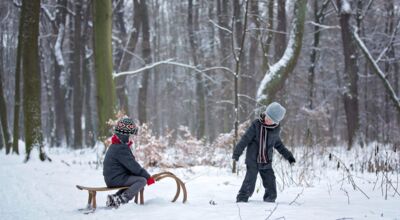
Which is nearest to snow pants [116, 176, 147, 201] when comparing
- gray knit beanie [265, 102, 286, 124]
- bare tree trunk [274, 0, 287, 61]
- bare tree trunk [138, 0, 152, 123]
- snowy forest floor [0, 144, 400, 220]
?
snowy forest floor [0, 144, 400, 220]

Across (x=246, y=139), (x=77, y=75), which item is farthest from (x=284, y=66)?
(x=77, y=75)

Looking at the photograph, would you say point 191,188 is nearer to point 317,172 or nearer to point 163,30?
point 317,172

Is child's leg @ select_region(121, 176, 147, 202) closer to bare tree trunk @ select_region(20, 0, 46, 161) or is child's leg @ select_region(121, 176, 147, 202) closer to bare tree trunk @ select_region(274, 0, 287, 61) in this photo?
bare tree trunk @ select_region(20, 0, 46, 161)

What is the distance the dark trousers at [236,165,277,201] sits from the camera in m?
6.15

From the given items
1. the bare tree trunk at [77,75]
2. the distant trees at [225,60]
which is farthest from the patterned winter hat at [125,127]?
the bare tree trunk at [77,75]

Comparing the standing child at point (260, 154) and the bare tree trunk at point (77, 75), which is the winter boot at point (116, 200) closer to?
the standing child at point (260, 154)

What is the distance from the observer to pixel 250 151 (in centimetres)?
625

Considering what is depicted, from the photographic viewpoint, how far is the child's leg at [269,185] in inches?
243

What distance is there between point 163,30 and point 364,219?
3577 centimetres

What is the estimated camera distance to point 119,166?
5.89m

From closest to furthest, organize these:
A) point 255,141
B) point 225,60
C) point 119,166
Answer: point 119,166
point 255,141
point 225,60

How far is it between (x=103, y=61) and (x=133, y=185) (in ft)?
25.7

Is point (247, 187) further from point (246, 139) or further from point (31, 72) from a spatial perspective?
point (31, 72)

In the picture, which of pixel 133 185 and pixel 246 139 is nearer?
pixel 133 185
